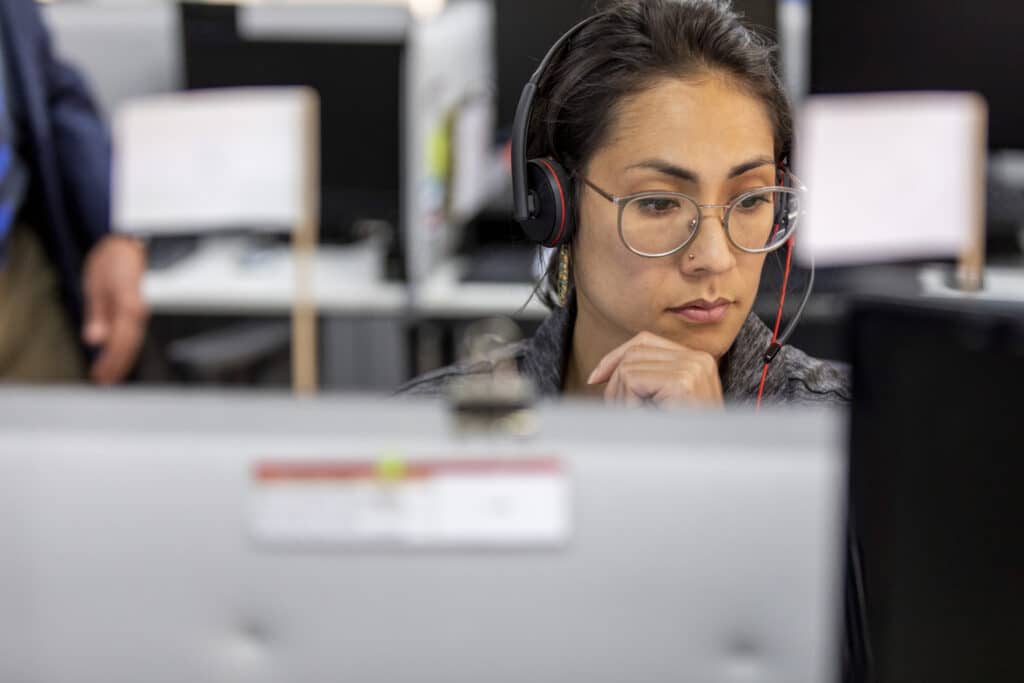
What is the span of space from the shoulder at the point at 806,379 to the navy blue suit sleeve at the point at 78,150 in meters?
1.31

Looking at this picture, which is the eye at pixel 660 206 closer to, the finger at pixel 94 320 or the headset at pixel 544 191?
the headset at pixel 544 191

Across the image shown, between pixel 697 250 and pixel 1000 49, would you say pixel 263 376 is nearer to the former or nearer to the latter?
pixel 1000 49

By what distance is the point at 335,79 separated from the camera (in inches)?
81.4

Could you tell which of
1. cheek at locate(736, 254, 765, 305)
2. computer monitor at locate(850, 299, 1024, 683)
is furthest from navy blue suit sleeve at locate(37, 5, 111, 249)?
computer monitor at locate(850, 299, 1024, 683)

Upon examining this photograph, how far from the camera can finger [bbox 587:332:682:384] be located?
1.81ft

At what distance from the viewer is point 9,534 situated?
1.67 feet

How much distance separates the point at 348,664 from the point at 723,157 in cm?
29

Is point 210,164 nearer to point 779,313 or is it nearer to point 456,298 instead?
point 456,298

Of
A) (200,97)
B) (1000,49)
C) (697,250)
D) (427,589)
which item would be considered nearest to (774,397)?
(697,250)

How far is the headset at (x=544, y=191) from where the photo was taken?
→ 1.91ft

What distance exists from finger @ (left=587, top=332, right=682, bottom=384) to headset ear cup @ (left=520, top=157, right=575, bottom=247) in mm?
69

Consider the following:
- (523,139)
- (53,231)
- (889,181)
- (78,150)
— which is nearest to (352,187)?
(78,150)

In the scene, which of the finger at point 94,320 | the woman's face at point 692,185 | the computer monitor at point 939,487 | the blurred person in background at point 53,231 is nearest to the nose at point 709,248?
the woman's face at point 692,185

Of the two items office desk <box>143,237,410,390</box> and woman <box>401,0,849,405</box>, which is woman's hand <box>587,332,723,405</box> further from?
office desk <box>143,237,410,390</box>
